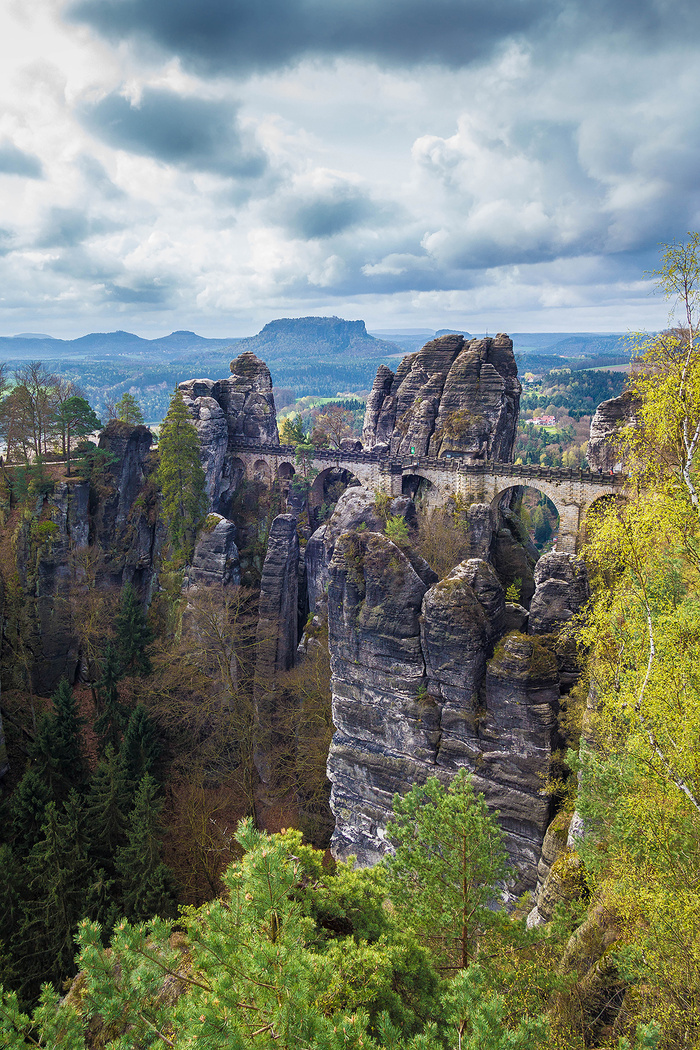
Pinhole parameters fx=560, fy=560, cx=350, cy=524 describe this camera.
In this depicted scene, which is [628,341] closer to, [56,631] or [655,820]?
[655,820]

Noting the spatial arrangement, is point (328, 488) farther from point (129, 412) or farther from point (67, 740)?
point (67, 740)

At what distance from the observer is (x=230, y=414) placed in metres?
50.0

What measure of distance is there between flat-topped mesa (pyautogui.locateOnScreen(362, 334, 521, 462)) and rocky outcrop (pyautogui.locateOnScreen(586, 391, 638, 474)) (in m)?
6.59

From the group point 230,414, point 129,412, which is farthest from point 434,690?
point 230,414

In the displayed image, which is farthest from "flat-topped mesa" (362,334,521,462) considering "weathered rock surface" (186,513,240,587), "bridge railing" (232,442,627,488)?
"weathered rock surface" (186,513,240,587)

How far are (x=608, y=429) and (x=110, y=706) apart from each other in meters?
34.2

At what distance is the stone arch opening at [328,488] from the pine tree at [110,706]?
71.5ft

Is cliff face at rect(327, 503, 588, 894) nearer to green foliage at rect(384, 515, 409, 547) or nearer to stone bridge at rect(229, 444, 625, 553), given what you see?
green foliage at rect(384, 515, 409, 547)

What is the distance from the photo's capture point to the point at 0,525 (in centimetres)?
3550

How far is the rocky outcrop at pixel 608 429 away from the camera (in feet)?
118

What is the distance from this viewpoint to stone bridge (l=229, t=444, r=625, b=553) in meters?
37.8

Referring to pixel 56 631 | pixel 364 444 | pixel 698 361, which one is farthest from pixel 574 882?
pixel 364 444

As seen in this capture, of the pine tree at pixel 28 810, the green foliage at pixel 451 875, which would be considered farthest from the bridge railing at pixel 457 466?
the pine tree at pixel 28 810

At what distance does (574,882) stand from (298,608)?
2361cm
